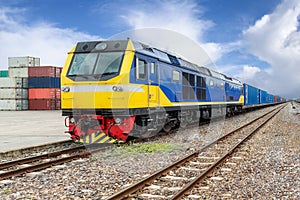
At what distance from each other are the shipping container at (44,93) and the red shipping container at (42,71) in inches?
83.3

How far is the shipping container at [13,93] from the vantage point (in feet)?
147

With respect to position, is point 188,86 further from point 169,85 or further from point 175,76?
point 169,85

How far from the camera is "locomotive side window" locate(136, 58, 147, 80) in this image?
9898 mm

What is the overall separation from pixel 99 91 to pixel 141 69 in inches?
63.4

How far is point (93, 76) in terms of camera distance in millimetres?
9703

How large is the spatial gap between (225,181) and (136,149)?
12.3 feet

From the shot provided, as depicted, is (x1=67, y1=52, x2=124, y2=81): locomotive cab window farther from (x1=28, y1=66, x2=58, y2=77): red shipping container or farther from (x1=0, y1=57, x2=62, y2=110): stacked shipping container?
(x1=28, y1=66, x2=58, y2=77): red shipping container

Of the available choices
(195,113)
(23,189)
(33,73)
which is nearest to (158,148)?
(23,189)

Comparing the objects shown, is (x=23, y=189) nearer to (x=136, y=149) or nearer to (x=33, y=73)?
(x=136, y=149)

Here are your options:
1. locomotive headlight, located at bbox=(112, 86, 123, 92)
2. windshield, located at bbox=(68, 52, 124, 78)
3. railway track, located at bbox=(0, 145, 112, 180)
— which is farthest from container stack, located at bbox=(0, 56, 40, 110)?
locomotive headlight, located at bbox=(112, 86, 123, 92)

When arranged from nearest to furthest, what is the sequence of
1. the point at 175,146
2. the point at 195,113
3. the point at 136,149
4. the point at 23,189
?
the point at 23,189 < the point at 136,149 < the point at 175,146 < the point at 195,113

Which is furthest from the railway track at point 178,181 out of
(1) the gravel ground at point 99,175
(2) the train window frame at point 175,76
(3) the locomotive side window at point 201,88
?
(3) the locomotive side window at point 201,88

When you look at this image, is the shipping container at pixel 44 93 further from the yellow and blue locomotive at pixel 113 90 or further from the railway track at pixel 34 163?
the railway track at pixel 34 163

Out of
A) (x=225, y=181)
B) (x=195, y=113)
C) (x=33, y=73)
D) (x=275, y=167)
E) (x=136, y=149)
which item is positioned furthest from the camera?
(x=33, y=73)
